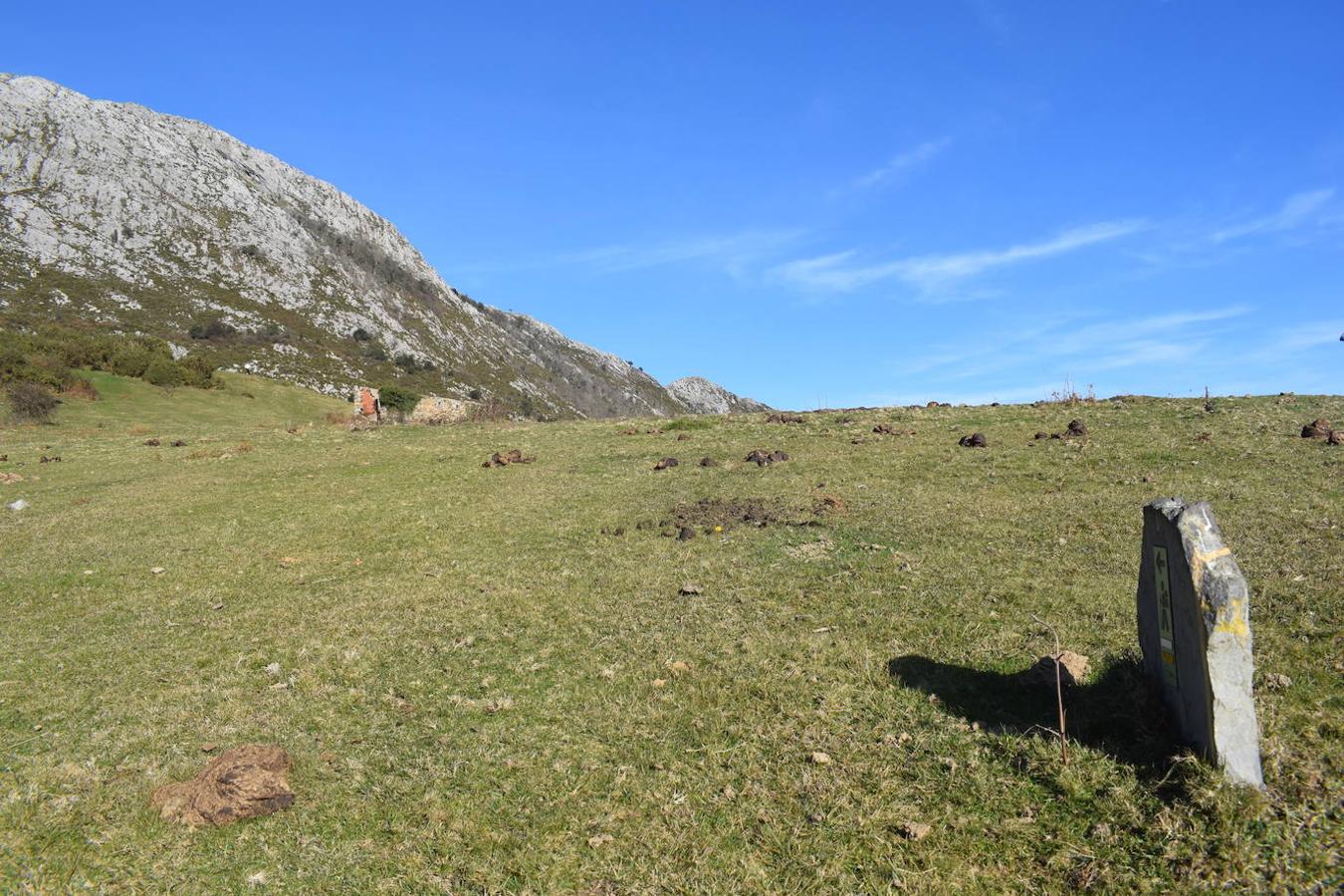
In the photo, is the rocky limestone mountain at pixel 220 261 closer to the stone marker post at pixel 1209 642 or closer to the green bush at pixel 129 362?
the green bush at pixel 129 362

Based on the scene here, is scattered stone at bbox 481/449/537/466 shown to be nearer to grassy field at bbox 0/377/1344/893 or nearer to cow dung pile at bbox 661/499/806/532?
grassy field at bbox 0/377/1344/893

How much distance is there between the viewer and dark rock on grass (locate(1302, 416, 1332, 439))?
17078 mm

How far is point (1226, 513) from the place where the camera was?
12422 millimetres

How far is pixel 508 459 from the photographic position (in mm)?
24031

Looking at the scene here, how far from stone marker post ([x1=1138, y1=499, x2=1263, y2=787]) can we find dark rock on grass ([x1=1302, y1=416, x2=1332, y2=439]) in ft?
51.4

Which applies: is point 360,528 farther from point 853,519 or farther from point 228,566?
point 853,519

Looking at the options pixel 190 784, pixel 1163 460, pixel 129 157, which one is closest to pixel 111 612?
pixel 190 784

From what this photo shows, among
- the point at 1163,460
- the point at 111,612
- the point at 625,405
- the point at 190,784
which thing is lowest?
the point at 190,784

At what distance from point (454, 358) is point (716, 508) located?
111m

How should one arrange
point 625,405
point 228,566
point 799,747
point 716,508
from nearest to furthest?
point 799,747, point 228,566, point 716,508, point 625,405

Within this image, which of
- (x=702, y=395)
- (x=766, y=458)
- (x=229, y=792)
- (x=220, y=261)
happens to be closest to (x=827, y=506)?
(x=766, y=458)

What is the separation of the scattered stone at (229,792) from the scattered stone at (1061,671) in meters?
6.95

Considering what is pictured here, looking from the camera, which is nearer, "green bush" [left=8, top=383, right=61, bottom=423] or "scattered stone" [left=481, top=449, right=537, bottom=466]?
"scattered stone" [left=481, top=449, right=537, bottom=466]

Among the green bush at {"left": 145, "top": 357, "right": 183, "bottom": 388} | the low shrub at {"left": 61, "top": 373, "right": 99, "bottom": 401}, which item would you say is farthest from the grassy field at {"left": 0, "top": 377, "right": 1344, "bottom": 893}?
the green bush at {"left": 145, "top": 357, "right": 183, "bottom": 388}
